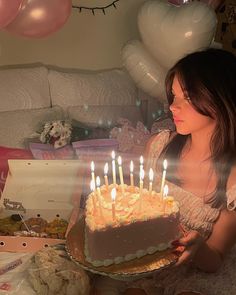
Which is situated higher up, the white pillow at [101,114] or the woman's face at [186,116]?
the woman's face at [186,116]

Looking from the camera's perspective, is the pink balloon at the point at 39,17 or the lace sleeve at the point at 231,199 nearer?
the lace sleeve at the point at 231,199

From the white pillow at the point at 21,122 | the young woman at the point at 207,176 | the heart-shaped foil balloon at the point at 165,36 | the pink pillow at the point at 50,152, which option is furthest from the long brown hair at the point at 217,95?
the white pillow at the point at 21,122

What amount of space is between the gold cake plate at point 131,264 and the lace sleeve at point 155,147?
592mm

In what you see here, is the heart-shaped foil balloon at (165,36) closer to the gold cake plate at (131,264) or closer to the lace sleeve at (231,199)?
the lace sleeve at (231,199)

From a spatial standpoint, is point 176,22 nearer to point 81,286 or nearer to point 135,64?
point 135,64

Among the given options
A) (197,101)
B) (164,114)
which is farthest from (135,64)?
(197,101)

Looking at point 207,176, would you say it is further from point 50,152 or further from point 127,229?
A: point 50,152

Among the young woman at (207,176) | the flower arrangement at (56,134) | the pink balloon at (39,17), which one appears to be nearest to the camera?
the young woman at (207,176)

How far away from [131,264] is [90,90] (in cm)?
152

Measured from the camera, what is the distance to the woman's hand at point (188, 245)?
152 centimetres

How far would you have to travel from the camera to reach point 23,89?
280 cm

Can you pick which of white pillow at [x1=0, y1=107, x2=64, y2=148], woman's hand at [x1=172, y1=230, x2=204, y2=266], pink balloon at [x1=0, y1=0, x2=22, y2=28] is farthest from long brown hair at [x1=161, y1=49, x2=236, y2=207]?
white pillow at [x1=0, y1=107, x2=64, y2=148]

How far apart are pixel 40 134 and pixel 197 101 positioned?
1.17 m

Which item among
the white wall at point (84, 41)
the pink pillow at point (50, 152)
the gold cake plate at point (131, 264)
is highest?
the white wall at point (84, 41)
